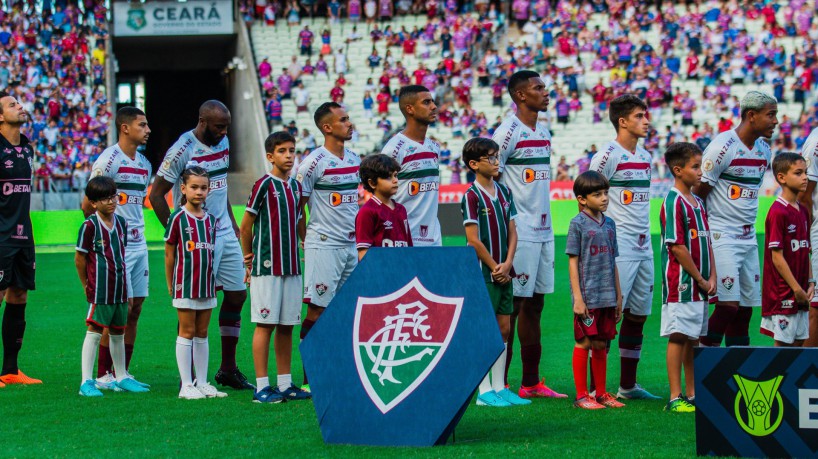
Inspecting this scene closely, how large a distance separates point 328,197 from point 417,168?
2.38ft

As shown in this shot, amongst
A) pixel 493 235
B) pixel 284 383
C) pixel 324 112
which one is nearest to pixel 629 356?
pixel 493 235

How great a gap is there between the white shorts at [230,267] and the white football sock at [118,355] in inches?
33.9

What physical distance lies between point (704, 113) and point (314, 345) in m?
29.3

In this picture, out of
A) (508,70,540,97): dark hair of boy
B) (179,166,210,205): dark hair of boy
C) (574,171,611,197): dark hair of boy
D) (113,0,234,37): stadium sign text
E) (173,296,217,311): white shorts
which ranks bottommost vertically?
(173,296,217,311): white shorts

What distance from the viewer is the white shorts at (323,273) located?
29.0 ft

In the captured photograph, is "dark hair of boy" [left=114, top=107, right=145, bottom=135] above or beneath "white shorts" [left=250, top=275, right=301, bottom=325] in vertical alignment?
above

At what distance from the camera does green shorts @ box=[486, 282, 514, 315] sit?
27.0 ft

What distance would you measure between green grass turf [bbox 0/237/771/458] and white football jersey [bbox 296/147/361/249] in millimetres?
1370

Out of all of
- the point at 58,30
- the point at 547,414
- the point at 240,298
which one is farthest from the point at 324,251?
the point at 58,30

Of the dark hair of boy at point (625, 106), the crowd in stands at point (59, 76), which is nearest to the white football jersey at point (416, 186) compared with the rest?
the dark hair of boy at point (625, 106)

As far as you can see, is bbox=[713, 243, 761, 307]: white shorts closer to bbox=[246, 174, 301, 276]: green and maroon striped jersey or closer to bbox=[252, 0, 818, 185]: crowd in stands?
bbox=[246, 174, 301, 276]: green and maroon striped jersey

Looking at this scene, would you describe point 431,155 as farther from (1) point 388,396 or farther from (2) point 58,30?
(2) point 58,30

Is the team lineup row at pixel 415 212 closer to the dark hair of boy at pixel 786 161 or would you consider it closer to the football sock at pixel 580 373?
the dark hair of boy at pixel 786 161

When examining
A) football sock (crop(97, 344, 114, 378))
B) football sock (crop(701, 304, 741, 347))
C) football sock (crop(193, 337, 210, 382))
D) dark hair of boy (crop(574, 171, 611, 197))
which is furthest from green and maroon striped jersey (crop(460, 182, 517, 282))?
football sock (crop(97, 344, 114, 378))
